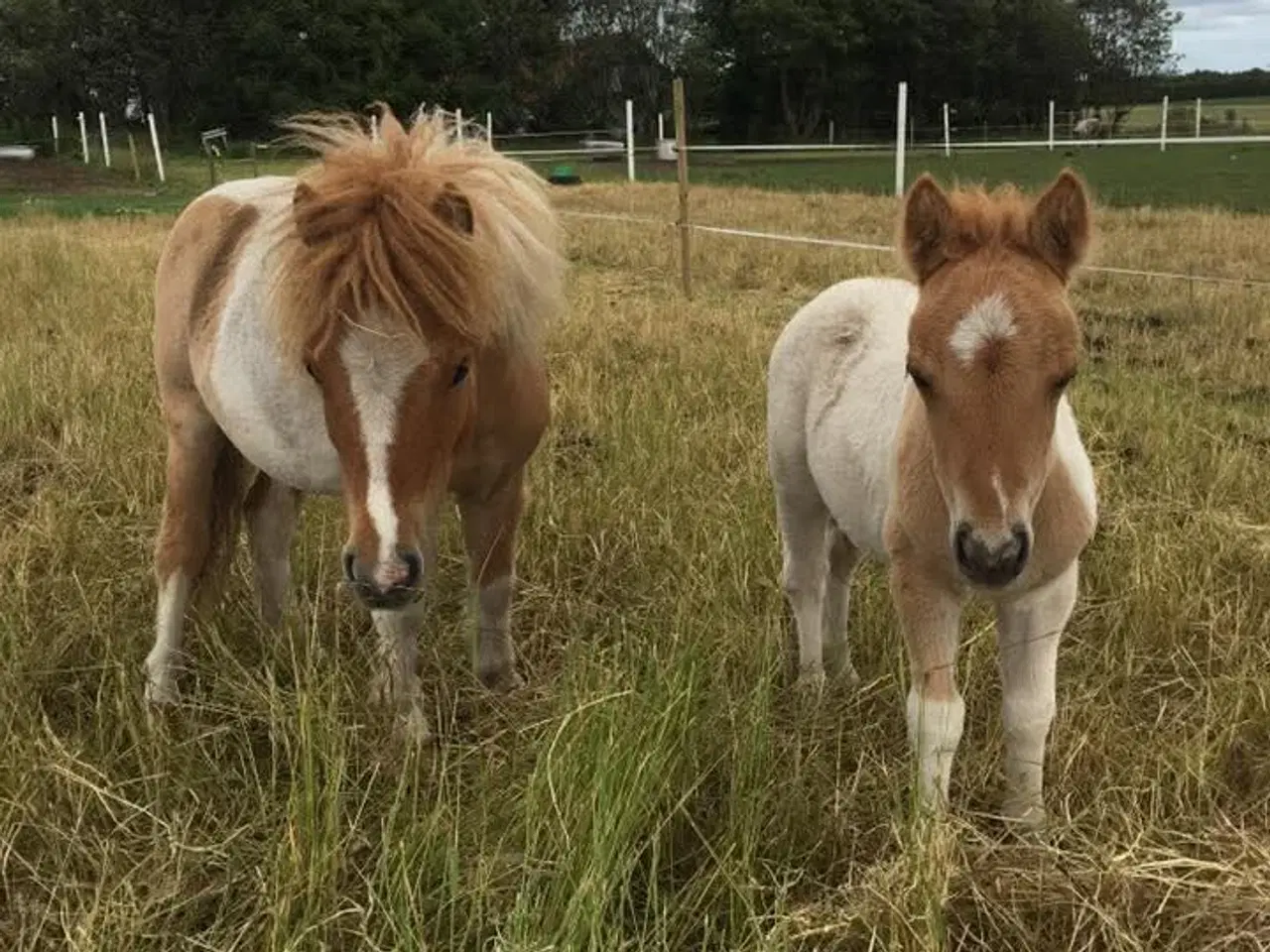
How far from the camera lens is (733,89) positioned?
5181 cm

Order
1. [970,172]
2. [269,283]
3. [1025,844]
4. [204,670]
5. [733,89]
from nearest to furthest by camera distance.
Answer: [1025,844] → [269,283] → [204,670] → [970,172] → [733,89]

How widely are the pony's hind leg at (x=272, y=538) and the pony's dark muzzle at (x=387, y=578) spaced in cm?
127

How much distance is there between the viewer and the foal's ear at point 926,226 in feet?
7.46

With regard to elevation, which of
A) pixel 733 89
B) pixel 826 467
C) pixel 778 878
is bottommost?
pixel 778 878

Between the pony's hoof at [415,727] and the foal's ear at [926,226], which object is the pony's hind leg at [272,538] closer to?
the pony's hoof at [415,727]

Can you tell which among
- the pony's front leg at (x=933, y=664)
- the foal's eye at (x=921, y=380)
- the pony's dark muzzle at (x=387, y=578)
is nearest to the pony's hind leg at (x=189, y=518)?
the pony's dark muzzle at (x=387, y=578)

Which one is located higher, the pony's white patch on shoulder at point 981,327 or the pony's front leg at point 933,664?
the pony's white patch on shoulder at point 981,327

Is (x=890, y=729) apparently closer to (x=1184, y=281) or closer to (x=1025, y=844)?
(x=1025, y=844)

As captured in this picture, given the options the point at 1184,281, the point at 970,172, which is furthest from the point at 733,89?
the point at 1184,281

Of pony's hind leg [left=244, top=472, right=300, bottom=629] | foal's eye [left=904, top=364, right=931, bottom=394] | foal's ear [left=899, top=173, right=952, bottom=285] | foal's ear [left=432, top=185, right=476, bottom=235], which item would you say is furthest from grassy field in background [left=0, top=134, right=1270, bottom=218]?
foal's eye [left=904, top=364, right=931, bottom=394]

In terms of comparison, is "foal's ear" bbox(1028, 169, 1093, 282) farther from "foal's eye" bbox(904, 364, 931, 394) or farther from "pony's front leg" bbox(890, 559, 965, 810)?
"pony's front leg" bbox(890, 559, 965, 810)

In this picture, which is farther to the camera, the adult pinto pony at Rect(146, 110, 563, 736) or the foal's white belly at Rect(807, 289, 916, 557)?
the foal's white belly at Rect(807, 289, 916, 557)

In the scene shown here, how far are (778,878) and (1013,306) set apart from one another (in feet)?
3.94

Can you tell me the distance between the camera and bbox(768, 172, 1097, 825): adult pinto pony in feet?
6.66
